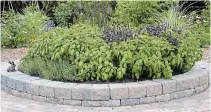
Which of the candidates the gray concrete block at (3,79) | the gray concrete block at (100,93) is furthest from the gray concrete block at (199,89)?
the gray concrete block at (3,79)

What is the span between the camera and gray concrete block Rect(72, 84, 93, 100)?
4.23 m

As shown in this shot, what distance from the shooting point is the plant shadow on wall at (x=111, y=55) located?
449 centimetres

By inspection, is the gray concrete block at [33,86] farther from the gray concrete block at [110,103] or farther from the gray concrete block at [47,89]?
the gray concrete block at [110,103]

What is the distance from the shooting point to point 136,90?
4.25 meters

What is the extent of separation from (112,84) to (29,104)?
98 cm

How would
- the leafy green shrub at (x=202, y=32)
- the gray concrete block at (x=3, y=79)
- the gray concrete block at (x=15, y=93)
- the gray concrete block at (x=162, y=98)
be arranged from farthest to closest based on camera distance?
the leafy green shrub at (x=202, y=32), the gray concrete block at (x=3, y=79), the gray concrete block at (x=15, y=93), the gray concrete block at (x=162, y=98)

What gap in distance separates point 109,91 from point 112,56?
0.55 meters

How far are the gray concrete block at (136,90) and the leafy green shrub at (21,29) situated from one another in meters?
4.46

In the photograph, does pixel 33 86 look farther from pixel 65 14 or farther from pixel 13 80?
pixel 65 14

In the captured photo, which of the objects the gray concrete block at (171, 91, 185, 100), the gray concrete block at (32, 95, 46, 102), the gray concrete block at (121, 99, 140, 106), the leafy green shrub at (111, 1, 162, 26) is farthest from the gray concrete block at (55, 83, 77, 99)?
the leafy green shrub at (111, 1, 162, 26)

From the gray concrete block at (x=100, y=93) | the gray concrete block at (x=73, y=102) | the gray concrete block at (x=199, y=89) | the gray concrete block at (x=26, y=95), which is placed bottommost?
the gray concrete block at (x=73, y=102)

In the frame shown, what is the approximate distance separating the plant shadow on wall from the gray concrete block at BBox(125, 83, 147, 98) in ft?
0.77

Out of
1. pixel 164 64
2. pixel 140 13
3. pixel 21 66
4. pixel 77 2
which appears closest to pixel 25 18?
pixel 77 2

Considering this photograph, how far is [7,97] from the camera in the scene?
4.68 meters
